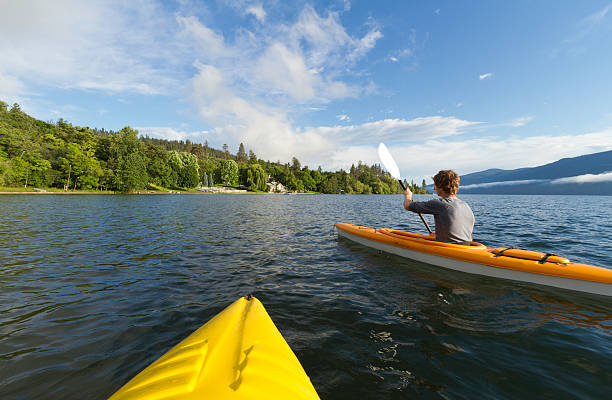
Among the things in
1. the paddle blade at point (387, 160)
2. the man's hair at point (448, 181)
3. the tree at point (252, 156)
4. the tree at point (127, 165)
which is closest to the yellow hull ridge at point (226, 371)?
the man's hair at point (448, 181)

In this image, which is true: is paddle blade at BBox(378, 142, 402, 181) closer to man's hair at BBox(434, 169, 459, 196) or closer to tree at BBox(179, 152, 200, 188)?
man's hair at BBox(434, 169, 459, 196)

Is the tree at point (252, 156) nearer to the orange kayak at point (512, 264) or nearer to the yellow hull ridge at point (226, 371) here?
the orange kayak at point (512, 264)

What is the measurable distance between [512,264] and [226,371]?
23.5 ft

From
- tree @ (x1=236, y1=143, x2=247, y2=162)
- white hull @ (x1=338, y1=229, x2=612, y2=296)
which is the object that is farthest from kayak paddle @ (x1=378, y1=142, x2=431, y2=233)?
tree @ (x1=236, y1=143, x2=247, y2=162)

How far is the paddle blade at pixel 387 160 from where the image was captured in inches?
400

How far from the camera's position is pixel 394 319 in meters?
4.42

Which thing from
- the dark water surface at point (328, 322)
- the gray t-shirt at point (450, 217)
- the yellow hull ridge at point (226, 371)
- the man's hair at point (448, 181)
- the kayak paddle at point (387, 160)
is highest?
the kayak paddle at point (387, 160)

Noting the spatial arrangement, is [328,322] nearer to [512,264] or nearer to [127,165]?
[512,264]

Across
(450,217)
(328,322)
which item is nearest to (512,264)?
(450,217)

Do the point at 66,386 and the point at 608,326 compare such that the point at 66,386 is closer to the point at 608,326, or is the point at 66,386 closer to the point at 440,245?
the point at 440,245

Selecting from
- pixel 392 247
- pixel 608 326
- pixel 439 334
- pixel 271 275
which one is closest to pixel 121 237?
pixel 271 275

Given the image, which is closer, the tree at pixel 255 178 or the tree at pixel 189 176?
the tree at pixel 189 176

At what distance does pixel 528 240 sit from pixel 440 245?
26.3ft

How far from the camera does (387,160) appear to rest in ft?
33.6
